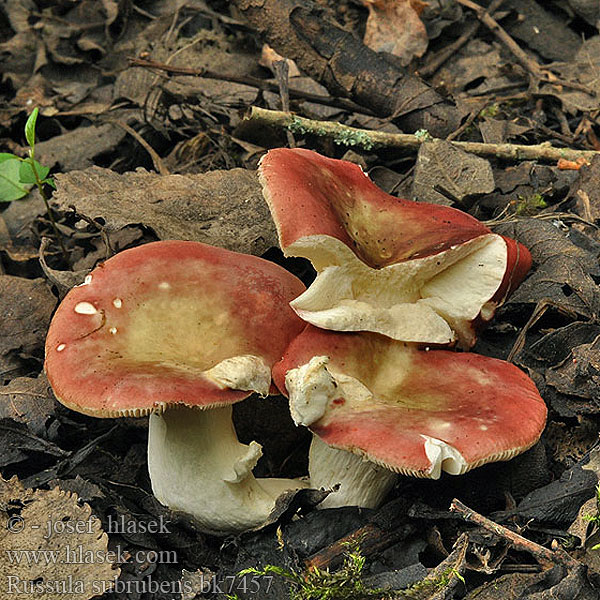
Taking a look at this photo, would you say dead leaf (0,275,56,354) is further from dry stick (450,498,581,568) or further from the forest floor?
dry stick (450,498,581,568)

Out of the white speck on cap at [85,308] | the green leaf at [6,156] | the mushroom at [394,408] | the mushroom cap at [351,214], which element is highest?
the mushroom cap at [351,214]

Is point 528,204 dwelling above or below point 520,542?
above

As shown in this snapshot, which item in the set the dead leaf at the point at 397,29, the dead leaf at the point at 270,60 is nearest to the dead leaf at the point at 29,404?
the dead leaf at the point at 270,60

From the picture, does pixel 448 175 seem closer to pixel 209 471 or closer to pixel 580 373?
pixel 580 373

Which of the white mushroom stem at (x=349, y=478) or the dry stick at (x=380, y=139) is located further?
the dry stick at (x=380, y=139)

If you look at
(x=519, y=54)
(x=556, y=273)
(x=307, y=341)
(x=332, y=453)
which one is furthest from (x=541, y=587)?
(x=519, y=54)

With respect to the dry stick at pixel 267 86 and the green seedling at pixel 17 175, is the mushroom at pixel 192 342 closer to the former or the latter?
the green seedling at pixel 17 175

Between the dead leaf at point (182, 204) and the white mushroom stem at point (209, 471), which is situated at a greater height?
the dead leaf at point (182, 204)

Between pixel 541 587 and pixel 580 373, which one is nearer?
pixel 541 587
